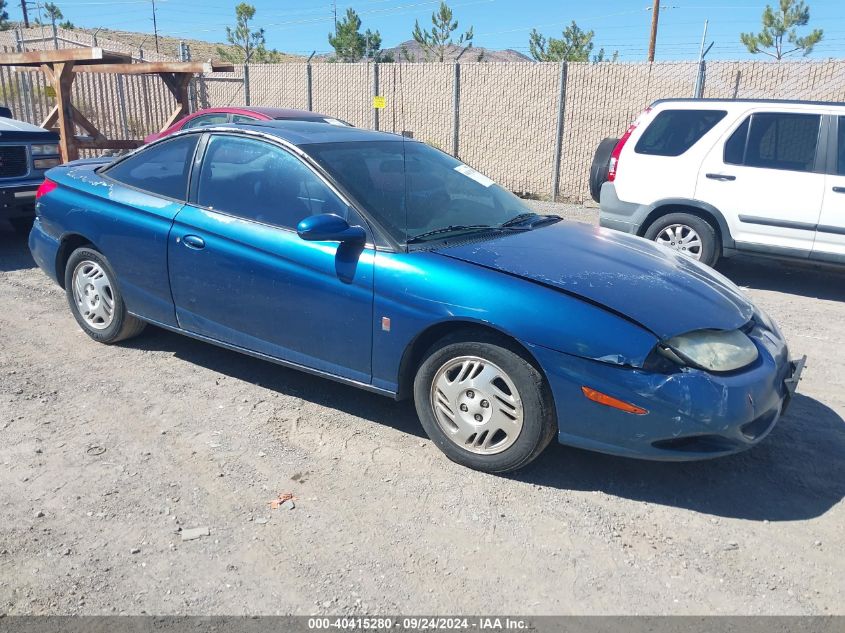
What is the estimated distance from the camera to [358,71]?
52.1ft

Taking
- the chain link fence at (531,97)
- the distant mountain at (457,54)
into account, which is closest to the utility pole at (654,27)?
the distant mountain at (457,54)

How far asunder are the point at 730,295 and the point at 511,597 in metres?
2.05

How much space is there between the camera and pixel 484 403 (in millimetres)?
3438

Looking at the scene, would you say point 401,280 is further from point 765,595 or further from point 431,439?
point 765,595

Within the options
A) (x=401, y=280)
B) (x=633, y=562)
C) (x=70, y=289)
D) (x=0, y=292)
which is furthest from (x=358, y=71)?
(x=633, y=562)

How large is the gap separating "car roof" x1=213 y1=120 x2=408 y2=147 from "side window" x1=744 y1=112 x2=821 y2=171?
4.25 meters

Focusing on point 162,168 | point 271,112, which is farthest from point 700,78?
point 162,168

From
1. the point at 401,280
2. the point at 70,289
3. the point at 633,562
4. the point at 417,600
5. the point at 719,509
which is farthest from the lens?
the point at 70,289

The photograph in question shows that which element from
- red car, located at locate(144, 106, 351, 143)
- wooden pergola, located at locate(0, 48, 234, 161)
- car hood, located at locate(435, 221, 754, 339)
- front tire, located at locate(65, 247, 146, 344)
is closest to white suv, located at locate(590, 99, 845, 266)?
car hood, located at locate(435, 221, 754, 339)

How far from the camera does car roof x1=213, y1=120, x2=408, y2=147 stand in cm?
425

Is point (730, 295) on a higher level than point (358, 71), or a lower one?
lower

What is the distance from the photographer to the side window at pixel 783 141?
698 centimetres

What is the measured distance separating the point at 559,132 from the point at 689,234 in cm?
639

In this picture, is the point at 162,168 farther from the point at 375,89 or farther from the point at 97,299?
the point at 375,89
